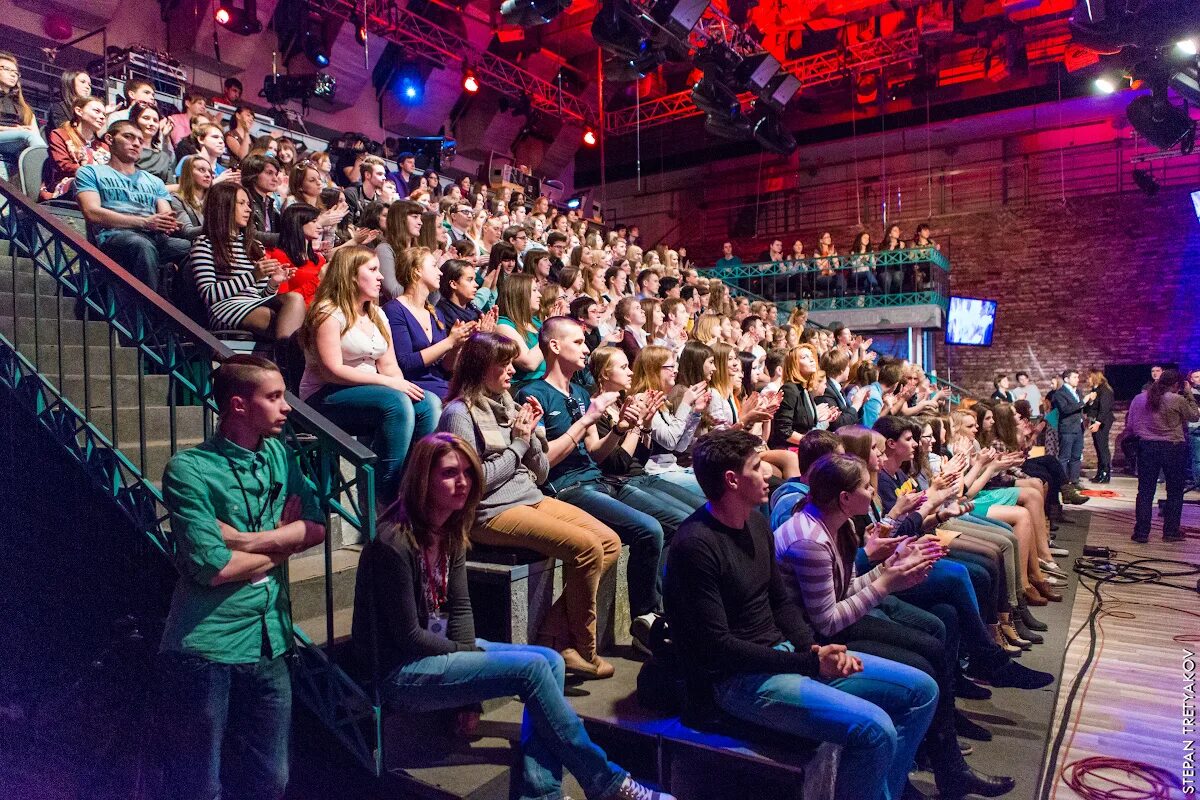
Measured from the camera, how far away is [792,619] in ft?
8.16

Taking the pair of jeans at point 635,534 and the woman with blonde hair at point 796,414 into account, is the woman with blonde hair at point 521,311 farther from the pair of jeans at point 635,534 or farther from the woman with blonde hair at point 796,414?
the woman with blonde hair at point 796,414

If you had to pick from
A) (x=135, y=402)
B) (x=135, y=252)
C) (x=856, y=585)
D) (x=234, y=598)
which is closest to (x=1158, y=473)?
(x=856, y=585)

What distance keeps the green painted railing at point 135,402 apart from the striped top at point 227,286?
1.18ft

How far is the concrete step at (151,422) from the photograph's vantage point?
3.23 metres

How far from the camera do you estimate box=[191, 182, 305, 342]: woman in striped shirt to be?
147 inches

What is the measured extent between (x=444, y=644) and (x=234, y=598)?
1.86ft

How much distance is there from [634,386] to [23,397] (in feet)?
8.75

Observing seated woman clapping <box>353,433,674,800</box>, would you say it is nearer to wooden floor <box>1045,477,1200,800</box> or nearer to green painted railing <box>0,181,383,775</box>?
green painted railing <box>0,181,383,775</box>

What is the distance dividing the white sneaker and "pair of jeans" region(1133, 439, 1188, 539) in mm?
6522

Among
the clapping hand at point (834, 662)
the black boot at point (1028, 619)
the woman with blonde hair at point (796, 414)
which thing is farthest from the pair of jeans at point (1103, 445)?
the clapping hand at point (834, 662)

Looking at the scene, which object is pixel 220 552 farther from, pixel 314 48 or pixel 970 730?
pixel 314 48

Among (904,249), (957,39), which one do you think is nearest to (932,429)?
(904,249)

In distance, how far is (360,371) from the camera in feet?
10.5

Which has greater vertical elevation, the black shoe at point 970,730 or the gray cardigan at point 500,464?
the gray cardigan at point 500,464
